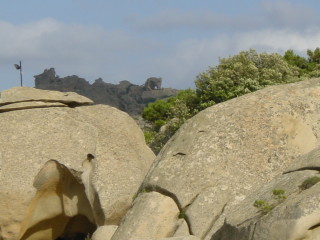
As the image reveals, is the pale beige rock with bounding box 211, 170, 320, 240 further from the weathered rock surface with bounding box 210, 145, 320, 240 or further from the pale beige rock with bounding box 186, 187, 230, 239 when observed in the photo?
the pale beige rock with bounding box 186, 187, 230, 239

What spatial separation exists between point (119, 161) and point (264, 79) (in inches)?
551

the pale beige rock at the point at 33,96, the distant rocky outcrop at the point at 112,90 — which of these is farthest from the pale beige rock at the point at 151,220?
the distant rocky outcrop at the point at 112,90

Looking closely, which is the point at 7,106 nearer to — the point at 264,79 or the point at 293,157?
the point at 293,157

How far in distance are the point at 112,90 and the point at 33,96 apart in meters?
101

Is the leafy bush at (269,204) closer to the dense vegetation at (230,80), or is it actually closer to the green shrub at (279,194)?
the green shrub at (279,194)

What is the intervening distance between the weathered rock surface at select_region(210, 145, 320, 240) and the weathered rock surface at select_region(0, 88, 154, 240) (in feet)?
32.9

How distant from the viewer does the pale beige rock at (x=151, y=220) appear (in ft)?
57.2

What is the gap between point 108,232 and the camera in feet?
73.6

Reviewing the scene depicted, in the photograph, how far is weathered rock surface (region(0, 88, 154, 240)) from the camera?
2450cm

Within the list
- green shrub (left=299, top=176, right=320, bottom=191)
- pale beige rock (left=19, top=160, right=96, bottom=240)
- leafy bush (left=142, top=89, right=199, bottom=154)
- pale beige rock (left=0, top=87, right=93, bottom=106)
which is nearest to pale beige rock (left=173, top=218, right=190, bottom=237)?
green shrub (left=299, top=176, right=320, bottom=191)

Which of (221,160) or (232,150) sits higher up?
(232,150)

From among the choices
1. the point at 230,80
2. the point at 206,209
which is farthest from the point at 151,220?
the point at 230,80

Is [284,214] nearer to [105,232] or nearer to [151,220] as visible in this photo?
[151,220]

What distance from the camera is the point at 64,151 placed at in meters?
25.2
